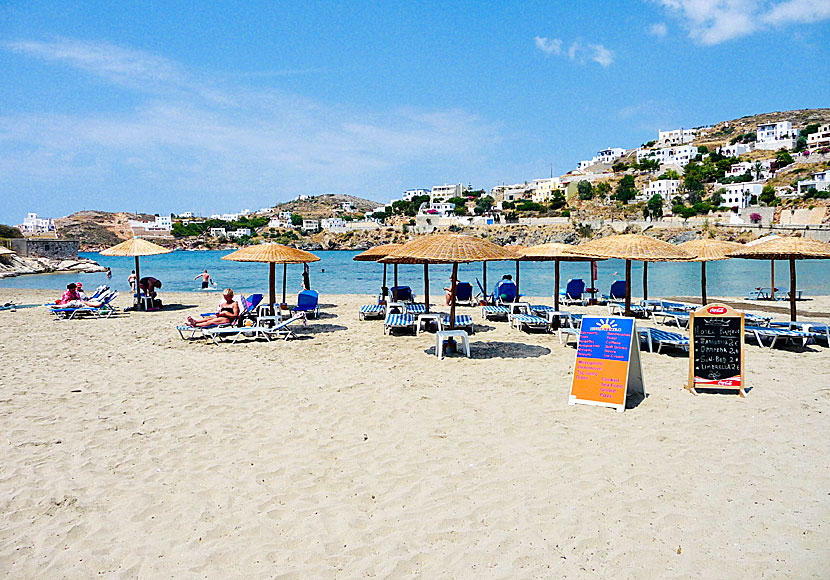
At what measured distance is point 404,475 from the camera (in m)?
4.02

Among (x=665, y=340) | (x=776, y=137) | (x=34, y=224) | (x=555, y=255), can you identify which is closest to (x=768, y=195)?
(x=776, y=137)

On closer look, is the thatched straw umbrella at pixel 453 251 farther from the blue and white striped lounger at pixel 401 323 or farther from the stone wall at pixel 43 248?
the stone wall at pixel 43 248

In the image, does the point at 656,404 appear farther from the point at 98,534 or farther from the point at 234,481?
the point at 98,534

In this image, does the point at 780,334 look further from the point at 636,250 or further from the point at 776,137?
the point at 776,137

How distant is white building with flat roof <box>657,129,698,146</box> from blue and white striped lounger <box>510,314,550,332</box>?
18060cm

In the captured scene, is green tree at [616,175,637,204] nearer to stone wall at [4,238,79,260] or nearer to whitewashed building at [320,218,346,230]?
whitewashed building at [320,218,346,230]

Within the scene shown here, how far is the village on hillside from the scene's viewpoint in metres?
89.5

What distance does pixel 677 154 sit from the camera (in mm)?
144875

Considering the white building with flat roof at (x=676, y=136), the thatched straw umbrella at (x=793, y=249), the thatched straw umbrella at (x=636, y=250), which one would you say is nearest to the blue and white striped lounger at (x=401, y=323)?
the thatched straw umbrella at (x=636, y=250)

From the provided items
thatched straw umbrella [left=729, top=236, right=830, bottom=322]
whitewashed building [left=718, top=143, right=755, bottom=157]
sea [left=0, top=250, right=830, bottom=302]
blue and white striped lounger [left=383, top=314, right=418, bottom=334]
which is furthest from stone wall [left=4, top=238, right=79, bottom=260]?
whitewashed building [left=718, top=143, right=755, bottom=157]

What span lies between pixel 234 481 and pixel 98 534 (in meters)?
0.90

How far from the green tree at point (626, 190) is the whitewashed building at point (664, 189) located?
257 centimetres

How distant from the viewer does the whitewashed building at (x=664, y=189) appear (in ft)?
359

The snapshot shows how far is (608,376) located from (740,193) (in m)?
107
